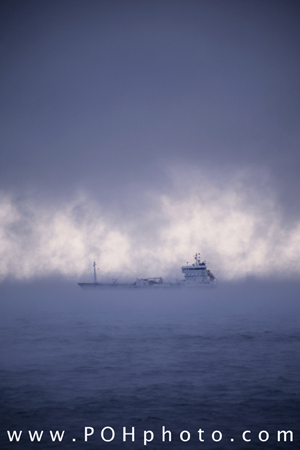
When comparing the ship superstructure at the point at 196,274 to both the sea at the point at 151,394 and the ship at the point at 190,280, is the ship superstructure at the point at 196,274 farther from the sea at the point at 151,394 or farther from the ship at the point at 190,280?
the sea at the point at 151,394

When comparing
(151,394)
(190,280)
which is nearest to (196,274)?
(190,280)

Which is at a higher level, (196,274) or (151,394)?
(196,274)

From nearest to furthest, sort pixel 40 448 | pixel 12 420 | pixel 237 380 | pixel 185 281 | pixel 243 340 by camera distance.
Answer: pixel 40 448 → pixel 12 420 → pixel 237 380 → pixel 243 340 → pixel 185 281

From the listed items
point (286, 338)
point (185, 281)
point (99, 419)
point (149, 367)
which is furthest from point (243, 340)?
point (185, 281)

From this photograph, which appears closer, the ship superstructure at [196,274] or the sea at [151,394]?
the sea at [151,394]

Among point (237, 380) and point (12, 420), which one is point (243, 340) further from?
point (12, 420)

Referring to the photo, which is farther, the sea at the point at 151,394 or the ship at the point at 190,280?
the ship at the point at 190,280

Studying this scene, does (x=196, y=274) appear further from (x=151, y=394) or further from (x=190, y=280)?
(x=151, y=394)

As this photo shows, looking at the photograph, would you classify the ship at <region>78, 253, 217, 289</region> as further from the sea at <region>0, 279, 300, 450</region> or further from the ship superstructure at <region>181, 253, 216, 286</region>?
the sea at <region>0, 279, 300, 450</region>

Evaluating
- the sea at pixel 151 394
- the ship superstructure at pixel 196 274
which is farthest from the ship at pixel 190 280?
the sea at pixel 151 394

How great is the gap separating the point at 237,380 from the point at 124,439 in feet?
29.2

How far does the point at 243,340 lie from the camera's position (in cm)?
3278

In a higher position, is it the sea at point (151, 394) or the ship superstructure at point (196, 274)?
the ship superstructure at point (196, 274)

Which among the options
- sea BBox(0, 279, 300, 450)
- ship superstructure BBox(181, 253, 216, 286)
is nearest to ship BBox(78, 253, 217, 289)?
ship superstructure BBox(181, 253, 216, 286)
